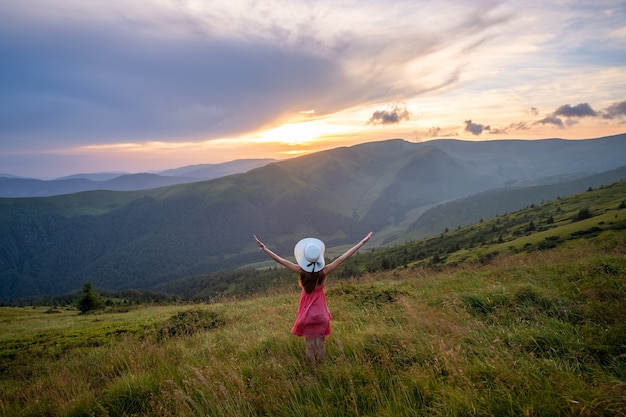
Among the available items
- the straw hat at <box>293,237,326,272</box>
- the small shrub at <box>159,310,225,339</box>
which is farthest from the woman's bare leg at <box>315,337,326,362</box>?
the small shrub at <box>159,310,225,339</box>

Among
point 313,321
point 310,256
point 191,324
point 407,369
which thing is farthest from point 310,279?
point 191,324

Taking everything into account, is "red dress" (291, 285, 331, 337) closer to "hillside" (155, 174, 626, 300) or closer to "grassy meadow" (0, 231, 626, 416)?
"grassy meadow" (0, 231, 626, 416)

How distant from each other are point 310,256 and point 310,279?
0.50m

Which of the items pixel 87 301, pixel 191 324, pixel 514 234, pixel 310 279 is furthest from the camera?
pixel 514 234

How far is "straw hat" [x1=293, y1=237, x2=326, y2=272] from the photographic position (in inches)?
203

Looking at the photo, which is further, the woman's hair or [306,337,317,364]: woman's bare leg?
the woman's hair

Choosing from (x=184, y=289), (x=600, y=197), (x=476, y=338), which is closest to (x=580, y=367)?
(x=476, y=338)

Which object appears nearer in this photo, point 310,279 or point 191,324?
point 310,279

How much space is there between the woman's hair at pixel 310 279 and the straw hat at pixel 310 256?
0.09 m

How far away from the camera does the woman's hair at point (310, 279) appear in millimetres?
5367

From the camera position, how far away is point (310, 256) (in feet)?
16.8

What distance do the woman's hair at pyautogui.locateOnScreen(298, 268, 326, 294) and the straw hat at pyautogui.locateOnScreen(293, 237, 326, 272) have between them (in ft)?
0.31

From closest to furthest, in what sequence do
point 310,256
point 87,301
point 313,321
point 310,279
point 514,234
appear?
point 310,256 < point 313,321 < point 310,279 < point 87,301 < point 514,234

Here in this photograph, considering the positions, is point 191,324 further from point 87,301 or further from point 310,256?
point 87,301
